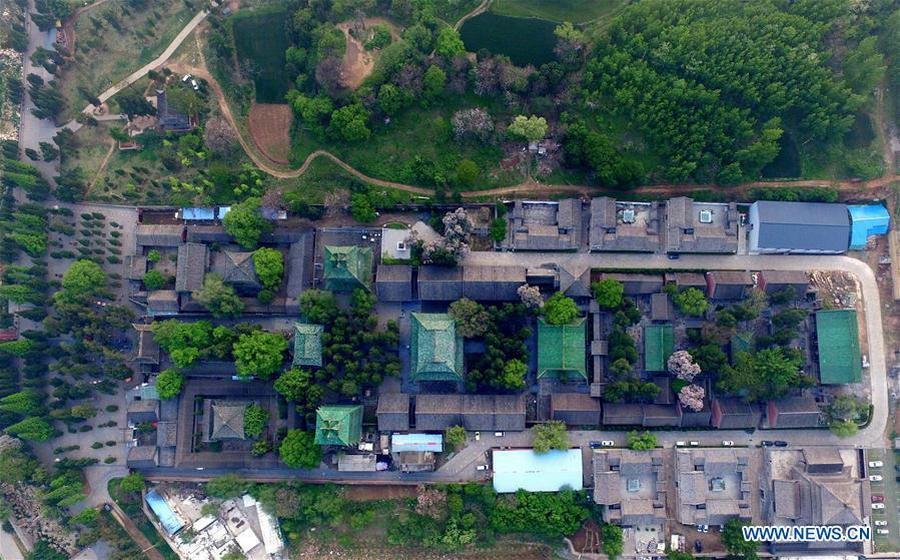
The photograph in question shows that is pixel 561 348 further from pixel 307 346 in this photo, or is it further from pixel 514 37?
pixel 514 37

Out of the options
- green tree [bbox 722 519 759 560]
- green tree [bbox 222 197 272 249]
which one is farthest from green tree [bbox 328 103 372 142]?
green tree [bbox 722 519 759 560]

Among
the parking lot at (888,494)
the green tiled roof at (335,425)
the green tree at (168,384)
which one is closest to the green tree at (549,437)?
the green tiled roof at (335,425)

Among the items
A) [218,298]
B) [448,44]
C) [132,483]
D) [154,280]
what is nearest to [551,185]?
[448,44]

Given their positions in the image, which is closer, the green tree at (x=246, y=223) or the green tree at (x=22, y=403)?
the green tree at (x=22, y=403)

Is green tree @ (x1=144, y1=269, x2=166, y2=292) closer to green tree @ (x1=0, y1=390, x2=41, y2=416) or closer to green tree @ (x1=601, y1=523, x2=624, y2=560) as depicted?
green tree @ (x1=0, y1=390, x2=41, y2=416)

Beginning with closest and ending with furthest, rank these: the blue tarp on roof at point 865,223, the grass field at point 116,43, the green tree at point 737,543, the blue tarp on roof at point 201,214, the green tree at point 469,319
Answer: the green tree at point 737,543, the green tree at point 469,319, the blue tarp on roof at point 865,223, the blue tarp on roof at point 201,214, the grass field at point 116,43

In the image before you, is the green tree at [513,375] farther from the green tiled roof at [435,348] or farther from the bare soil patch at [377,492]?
the bare soil patch at [377,492]

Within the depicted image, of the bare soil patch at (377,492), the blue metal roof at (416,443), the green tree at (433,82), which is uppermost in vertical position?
the green tree at (433,82)
